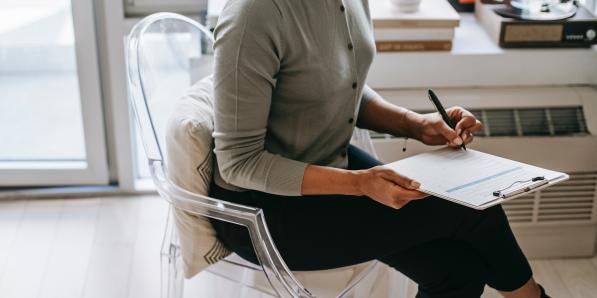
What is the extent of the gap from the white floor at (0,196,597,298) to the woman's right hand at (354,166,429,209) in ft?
2.42

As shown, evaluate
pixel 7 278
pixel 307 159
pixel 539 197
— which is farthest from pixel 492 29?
pixel 7 278

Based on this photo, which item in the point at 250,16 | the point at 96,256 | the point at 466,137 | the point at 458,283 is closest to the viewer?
the point at 250,16

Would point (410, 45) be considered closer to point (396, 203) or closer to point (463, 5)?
point (463, 5)

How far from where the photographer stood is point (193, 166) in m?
1.48

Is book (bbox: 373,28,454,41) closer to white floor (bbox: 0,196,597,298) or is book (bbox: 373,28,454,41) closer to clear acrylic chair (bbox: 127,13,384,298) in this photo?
clear acrylic chair (bbox: 127,13,384,298)

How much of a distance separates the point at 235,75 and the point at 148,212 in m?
1.21

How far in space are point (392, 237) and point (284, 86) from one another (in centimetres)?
33

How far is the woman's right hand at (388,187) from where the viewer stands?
1.37m

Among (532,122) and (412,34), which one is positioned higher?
(412,34)

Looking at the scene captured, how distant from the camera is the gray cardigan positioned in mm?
1338

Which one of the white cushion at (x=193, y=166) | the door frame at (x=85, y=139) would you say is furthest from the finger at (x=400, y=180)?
the door frame at (x=85, y=139)

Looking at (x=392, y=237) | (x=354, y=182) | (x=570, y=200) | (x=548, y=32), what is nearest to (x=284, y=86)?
(x=354, y=182)

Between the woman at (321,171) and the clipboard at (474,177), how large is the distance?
0.05 metres

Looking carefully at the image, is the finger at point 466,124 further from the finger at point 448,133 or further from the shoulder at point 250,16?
the shoulder at point 250,16
